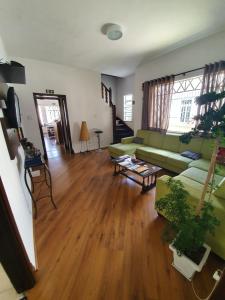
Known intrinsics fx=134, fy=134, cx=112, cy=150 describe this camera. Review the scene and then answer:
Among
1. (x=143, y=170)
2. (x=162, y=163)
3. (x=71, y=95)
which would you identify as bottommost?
(x=162, y=163)

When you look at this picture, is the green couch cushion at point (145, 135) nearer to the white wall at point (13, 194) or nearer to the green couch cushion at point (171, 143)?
the green couch cushion at point (171, 143)

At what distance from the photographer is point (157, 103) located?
12.6 feet

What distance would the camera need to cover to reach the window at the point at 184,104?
10.6 ft

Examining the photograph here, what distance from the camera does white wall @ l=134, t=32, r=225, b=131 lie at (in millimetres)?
2699

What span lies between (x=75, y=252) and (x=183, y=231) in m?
1.15

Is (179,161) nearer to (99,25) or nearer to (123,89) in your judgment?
(99,25)

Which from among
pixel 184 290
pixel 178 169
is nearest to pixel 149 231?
pixel 184 290

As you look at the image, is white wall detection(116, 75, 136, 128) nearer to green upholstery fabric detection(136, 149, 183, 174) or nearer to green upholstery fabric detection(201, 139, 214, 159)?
green upholstery fabric detection(136, 149, 183, 174)

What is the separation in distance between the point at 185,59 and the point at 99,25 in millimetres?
2146

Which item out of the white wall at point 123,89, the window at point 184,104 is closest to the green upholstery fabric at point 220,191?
the window at point 184,104

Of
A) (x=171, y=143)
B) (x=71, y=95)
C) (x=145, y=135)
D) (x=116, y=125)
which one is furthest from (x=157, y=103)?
(x=71, y=95)

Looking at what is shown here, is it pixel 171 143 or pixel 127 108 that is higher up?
pixel 127 108

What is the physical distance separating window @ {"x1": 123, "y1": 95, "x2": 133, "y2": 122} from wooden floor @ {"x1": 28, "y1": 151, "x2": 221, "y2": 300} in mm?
4336

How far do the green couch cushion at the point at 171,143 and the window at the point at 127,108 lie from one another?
2.84m
